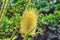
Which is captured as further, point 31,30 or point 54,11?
point 54,11

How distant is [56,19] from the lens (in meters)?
3.71

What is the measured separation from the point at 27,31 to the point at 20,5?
9.85ft

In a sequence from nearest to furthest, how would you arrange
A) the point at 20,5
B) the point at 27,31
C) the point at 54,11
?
the point at 27,31
the point at 20,5
the point at 54,11

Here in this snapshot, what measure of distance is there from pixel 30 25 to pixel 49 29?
316 centimetres

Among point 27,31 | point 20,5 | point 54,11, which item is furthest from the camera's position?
point 54,11

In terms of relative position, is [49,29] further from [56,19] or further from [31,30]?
[31,30]

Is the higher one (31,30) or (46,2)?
(31,30)

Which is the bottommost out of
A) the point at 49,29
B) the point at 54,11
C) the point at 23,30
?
the point at 49,29

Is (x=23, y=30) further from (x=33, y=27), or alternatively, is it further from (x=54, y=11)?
(x=54, y=11)

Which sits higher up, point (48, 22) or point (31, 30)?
point (31, 30)

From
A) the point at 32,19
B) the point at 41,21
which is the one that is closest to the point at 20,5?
the point at 41,21

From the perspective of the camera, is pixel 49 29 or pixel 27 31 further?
pixel 49 29

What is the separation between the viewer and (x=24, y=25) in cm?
61

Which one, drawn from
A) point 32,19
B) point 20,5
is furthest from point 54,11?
point 32,19
